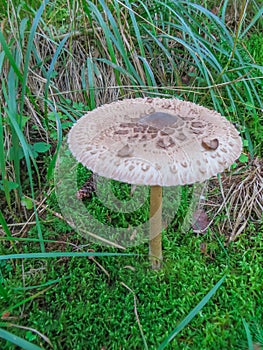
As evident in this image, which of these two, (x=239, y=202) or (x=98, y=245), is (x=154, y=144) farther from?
(x=239, y=202)

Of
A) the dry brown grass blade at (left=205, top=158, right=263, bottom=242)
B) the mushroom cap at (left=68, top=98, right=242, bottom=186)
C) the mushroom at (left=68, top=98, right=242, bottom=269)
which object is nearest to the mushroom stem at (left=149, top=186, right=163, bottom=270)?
the mushroom at (left=68, top=98, right=242, bottom=269)

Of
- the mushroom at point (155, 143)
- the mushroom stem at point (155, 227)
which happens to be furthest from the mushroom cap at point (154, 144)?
the mushroom stem at point (155, 227)

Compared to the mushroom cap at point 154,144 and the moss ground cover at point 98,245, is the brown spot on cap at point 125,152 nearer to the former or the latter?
the mushroom cap at point 154,144

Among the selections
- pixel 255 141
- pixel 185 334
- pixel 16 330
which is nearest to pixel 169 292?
pixel 185 334

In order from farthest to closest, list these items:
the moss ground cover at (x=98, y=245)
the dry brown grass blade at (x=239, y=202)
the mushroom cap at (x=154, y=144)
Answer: the dry brown grass blade at (x=239, y=202)
the moss ground cover at (x=98, y=245)
the mushroom cap at (x=154, y=144)

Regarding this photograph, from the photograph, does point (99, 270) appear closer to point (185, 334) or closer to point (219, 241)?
point (185, 334)

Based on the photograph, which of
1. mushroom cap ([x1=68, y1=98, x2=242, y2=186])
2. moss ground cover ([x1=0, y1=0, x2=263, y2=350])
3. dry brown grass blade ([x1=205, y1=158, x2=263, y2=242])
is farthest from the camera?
dry brown grass blade ([x1=205, y1=158, x2=263, y2=242])

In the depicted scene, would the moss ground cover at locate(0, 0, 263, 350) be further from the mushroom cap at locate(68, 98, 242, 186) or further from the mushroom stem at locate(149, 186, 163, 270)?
the mushroom cap at locate(68, 98, 242, 186)

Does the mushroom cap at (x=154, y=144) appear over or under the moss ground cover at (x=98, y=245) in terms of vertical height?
over
